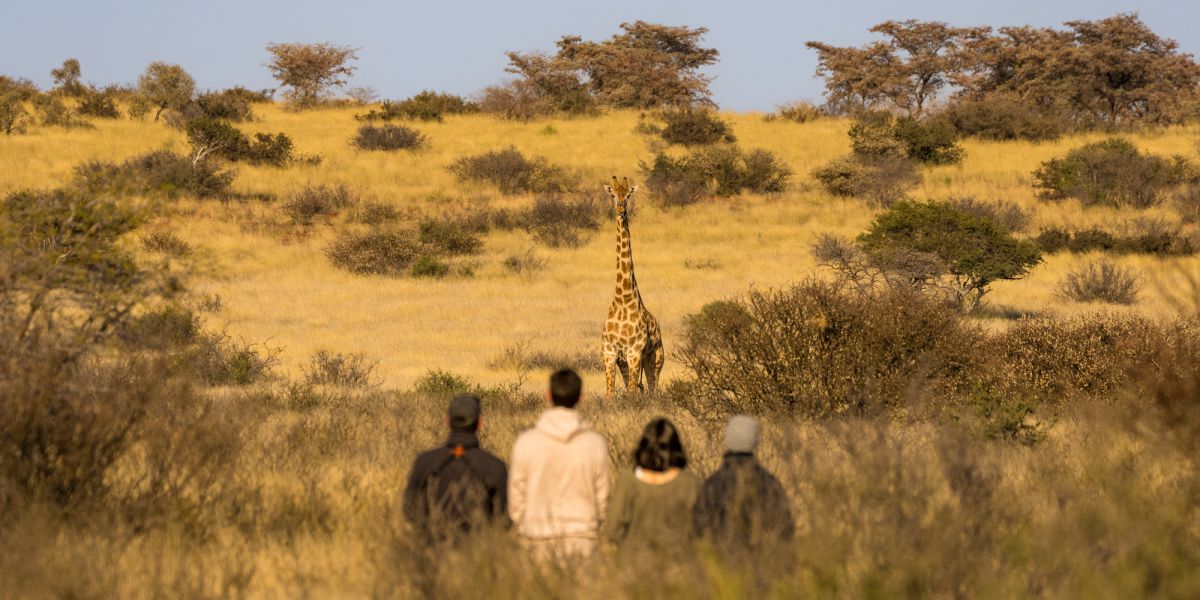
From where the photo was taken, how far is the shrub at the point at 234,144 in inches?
1410

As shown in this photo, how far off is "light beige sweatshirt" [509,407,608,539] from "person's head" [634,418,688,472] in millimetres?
182

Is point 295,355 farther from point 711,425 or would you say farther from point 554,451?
point 554,451

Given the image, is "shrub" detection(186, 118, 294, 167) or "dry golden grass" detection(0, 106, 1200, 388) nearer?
"dry golden grass" detection(0, 106, 1200, 388)

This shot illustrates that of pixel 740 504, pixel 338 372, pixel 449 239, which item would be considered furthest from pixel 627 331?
pixel 449 239

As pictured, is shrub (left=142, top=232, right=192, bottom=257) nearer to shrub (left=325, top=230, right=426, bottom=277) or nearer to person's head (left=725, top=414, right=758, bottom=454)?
shrub (left=325, top=230, right=426, bottom=277)

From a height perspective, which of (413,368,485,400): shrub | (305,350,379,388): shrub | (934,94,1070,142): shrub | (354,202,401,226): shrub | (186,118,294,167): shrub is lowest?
(305,350,379,388): shrub

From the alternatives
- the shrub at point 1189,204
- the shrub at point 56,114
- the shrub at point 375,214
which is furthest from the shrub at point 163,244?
the shrub at point 1189,204

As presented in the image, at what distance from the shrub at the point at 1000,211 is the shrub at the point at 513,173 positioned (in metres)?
10.8

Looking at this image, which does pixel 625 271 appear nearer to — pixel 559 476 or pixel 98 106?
pixel 559 476

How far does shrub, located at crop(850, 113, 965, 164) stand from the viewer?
1495 inches

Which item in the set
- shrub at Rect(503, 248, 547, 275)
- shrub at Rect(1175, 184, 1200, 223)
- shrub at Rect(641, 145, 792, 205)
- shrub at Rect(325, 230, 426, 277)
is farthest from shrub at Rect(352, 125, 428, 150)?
shrub at Rect(1175, 184, 1200, 223)

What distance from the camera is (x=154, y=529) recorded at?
265 inches

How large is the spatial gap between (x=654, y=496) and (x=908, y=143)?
3520 cm

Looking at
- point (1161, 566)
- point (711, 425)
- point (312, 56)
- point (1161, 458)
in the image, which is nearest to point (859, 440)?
point (1161, 458)
